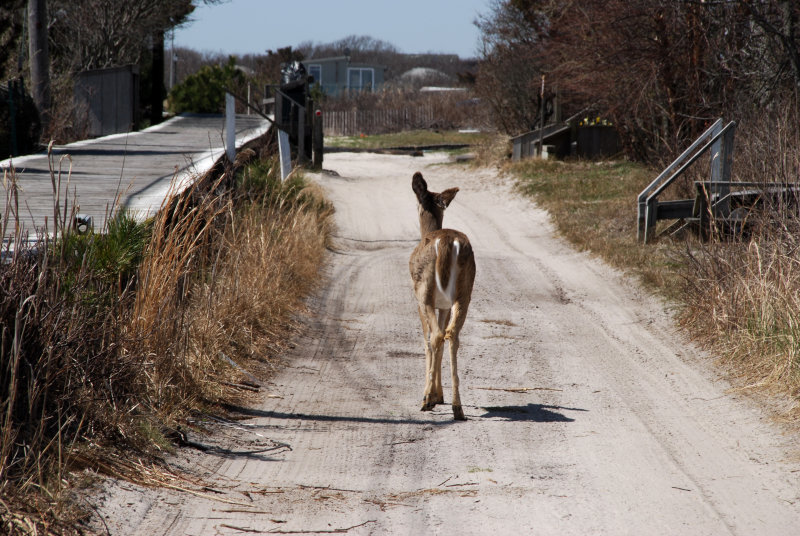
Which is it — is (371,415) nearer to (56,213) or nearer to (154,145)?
(56,213)

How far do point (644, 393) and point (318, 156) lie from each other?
18284 millimetres

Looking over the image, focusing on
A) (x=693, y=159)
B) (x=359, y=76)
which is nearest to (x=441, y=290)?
(x=693, y=159)

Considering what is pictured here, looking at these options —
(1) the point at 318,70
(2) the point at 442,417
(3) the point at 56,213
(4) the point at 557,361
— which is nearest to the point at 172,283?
(3) the point at 56,213

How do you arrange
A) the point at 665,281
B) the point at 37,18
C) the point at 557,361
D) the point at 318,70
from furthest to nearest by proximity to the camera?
1. the point at 318,70
2. the point at 37,18
3. the point at 665,281
4. the point at 557,361

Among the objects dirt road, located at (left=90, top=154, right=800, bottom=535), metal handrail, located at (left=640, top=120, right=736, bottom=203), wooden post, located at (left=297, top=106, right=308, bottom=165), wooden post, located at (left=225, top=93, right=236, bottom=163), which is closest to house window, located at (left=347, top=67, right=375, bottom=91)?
wooden post, located at (left=297, top=106, right=308, bottom=165)

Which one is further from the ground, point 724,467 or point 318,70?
point 318,70

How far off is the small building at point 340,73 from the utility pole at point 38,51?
77.7 metres

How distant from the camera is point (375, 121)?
51.7m

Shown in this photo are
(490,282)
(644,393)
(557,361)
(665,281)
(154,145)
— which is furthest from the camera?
(154,145)

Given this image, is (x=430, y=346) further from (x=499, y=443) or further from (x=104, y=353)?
(x=104, y=353)

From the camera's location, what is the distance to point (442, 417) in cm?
663

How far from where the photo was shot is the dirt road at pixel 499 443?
4633mm

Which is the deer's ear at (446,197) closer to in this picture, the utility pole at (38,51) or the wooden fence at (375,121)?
the utility pole at (38,51)

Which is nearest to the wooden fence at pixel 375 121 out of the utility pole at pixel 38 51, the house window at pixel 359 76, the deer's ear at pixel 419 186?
the utility pole at pixel 38 51
